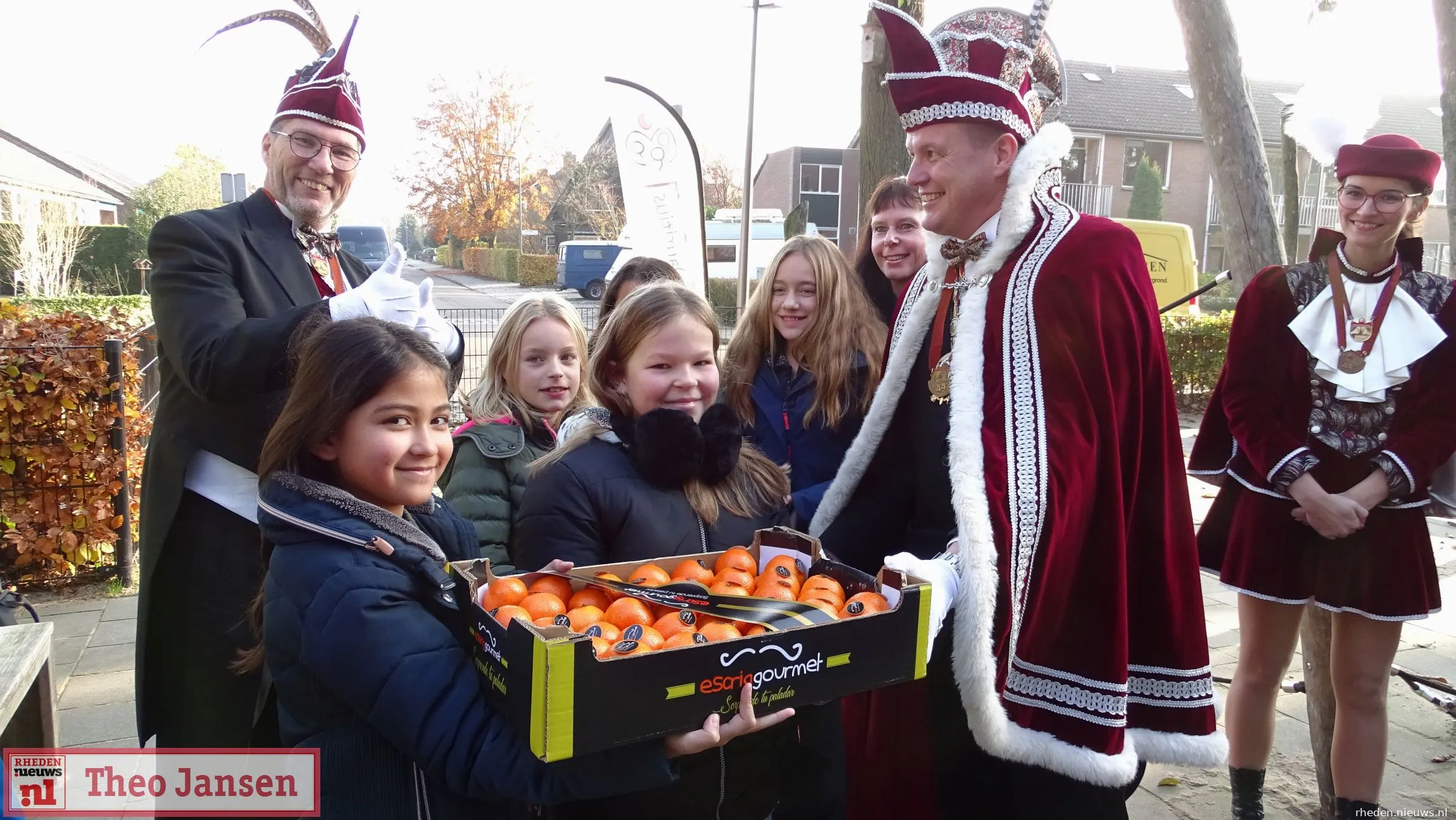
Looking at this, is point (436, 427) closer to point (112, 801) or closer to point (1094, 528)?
point (1094, 528)

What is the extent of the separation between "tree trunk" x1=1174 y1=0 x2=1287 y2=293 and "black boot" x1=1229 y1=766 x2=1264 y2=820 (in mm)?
1895

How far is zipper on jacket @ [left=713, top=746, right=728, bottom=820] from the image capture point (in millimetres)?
2102

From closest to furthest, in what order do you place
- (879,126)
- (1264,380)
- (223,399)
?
(223,399)
(1264,380)
(879,126)

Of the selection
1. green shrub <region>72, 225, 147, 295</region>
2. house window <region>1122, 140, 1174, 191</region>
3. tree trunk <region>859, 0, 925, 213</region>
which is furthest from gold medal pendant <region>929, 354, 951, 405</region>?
house window <region>1122, 140, 1174, 191</region>

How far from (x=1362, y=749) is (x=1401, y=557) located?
61 centimetres

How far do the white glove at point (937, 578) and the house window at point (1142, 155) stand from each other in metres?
33.6

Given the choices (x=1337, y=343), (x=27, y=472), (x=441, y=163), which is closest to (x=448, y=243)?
(x=441, y=163)

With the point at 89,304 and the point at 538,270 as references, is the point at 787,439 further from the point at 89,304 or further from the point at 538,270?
the point at 538,270

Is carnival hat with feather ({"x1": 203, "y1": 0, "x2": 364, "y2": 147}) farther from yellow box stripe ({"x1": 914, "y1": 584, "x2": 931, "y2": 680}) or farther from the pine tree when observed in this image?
the pine tree

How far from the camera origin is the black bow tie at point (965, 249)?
2254 millimetres

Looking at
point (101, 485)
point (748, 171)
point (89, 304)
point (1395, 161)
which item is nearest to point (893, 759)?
point (1395, 161)

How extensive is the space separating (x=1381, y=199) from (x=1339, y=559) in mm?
1117

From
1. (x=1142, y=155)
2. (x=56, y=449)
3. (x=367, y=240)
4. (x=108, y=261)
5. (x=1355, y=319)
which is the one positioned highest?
(x=1142, y=155)

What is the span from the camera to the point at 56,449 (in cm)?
524
